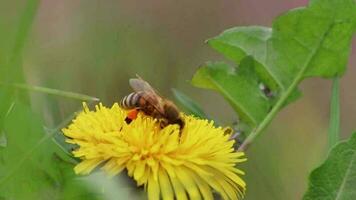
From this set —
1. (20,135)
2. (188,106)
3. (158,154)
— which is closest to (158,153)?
(158,154)

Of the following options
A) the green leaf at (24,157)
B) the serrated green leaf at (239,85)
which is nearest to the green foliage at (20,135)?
the green leaf at (24,157)

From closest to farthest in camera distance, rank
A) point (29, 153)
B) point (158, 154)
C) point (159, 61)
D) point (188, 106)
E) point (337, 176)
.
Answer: point (29, 153)
point (158, 154)
point (337, 176)
point (188, 106)
point (159, 61)

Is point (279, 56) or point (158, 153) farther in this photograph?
point (279, 56)

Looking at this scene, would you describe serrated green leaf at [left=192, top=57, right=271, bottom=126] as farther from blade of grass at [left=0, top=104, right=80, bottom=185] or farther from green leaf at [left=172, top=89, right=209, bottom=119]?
blade of grass at [left=0, top=104, right=80, bottom=185]

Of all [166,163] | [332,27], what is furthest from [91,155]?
[332,27]

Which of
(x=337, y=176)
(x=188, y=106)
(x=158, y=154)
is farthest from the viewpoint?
(x=188, y=106)

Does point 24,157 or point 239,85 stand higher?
point 24,157

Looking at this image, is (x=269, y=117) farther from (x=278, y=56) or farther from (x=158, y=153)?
(x=158, y=153)

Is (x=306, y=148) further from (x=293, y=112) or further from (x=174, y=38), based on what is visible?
(x=174, y=38)
